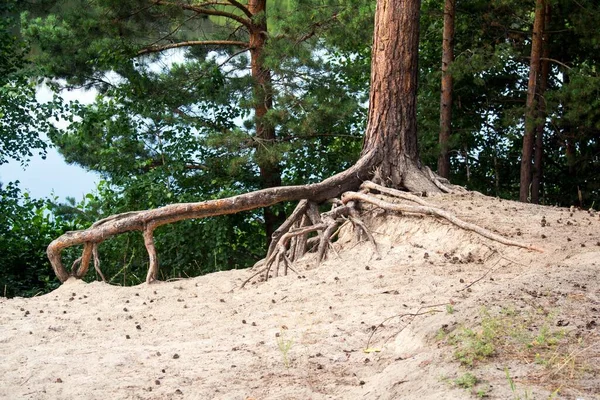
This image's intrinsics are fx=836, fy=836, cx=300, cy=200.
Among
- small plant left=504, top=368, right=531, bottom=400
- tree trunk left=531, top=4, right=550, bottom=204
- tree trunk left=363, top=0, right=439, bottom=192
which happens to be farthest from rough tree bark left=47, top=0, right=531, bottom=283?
tree trunk left=531, top=4, right=550, bottom=204

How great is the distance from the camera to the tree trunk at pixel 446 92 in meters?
14.1

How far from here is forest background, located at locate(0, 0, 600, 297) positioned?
44.3 feet

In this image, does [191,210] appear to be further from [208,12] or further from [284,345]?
[208,12]

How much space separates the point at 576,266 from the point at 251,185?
8.63 meters

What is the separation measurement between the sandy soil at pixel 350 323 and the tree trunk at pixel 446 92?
16.6ft

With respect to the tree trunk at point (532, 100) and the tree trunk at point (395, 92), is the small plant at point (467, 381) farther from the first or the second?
the tree trunk at point (532, 100)

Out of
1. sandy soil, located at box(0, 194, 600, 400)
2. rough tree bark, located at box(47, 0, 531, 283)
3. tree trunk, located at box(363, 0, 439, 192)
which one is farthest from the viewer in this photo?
tree trunk, located at box(363, 0, 439, 192)

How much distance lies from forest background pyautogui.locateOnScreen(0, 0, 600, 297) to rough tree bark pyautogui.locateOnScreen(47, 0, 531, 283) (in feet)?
8.86

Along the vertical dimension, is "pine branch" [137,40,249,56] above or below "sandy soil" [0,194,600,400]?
above

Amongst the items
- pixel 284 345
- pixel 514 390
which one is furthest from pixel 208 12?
pixel 514 390

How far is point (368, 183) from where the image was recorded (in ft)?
32.1

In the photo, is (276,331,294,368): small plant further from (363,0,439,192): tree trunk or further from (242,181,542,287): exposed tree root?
(363,0,439,192): tree trunk

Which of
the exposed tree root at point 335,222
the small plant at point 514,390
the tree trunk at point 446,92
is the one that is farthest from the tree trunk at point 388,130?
the small plant at point 514,390

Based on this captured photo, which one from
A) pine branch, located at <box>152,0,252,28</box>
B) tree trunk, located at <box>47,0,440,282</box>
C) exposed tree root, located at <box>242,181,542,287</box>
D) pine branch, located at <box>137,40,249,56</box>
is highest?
pine branch, located at <box>152,0,252,28</box>
